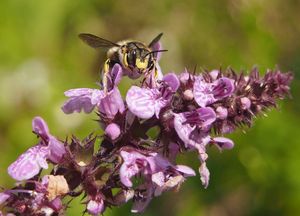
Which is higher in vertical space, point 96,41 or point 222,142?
point 96,41

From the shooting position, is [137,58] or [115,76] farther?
[137,58]

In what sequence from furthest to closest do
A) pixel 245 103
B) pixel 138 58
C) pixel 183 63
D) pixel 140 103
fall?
1. pixel 183 63
2. pixel 138 58
3. pixel 245 103
4. pixel 140 103

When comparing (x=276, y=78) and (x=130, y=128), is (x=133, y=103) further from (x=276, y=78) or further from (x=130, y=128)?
(x=276, y=78)

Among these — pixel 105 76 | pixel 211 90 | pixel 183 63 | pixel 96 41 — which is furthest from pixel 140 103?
pixel 183 63

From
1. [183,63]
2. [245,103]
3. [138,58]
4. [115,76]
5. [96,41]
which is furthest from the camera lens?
[183,63]

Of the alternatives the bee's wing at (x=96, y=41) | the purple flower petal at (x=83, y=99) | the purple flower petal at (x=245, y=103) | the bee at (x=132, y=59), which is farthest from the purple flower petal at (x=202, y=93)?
Result: the bee's wing at (x=96, y=41)

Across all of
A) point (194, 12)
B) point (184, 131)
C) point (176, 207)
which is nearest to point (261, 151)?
point (176, 207)

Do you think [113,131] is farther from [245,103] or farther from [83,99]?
[245,103]
